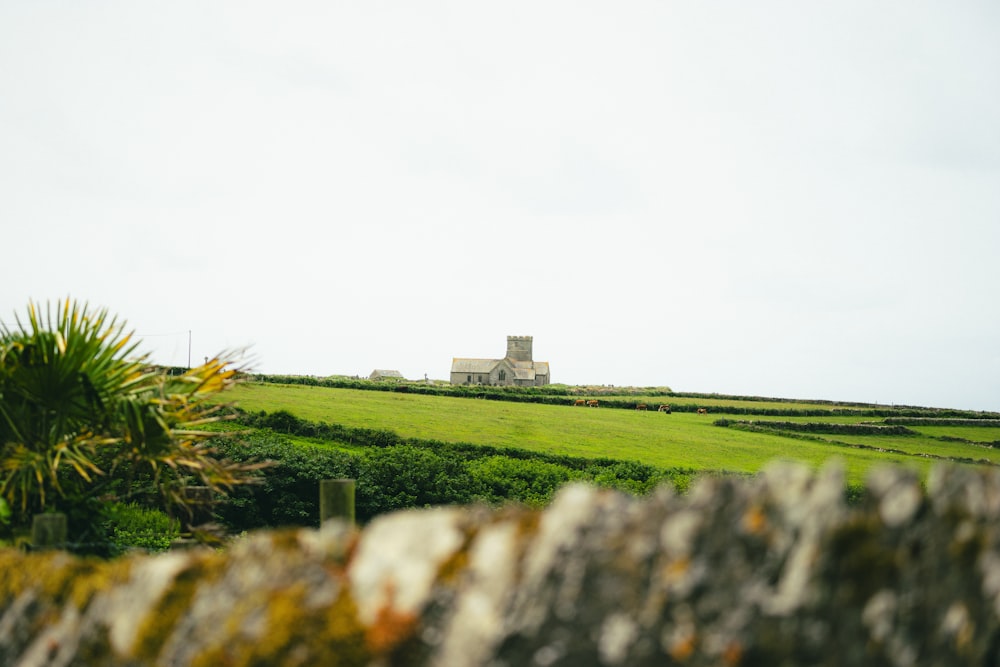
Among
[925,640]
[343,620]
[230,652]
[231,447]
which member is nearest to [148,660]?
[230,652]

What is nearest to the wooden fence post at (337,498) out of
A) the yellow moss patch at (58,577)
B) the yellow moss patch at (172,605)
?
the yellow moss patch at (58,577)

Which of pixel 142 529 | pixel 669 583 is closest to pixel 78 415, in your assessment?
pixel 669 583

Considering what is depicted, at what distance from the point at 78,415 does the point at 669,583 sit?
24.2 feet

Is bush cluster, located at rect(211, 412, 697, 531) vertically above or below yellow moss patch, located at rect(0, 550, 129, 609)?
below

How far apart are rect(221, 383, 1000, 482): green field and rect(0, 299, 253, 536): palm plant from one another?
24.5 meters

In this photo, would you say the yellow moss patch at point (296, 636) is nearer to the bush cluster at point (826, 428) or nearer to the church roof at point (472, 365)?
the bush cluster at point (826, 428)

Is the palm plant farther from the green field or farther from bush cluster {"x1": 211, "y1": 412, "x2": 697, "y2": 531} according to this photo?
the green field

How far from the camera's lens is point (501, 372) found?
114 m

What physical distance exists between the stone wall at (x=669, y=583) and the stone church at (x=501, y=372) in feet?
353

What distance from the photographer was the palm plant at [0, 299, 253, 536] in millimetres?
7465

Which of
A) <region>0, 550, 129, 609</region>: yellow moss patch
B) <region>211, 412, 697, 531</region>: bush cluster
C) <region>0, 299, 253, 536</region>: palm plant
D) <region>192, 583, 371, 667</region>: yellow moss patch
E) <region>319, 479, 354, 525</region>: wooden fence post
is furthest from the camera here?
<region>211, 412, 697, 531</region>: bush cluster

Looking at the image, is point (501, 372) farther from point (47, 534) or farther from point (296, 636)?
point (296, 636)

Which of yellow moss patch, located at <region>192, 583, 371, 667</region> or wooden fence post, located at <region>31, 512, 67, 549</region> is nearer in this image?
yellow moss patch, located at <region>192, 583, 371, 667</region>

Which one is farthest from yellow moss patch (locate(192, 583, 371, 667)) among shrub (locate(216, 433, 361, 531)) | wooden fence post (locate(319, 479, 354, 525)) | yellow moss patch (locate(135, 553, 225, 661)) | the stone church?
the stone church
